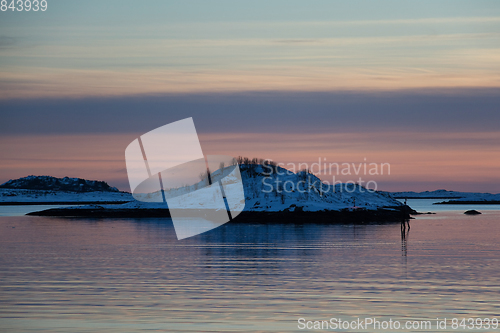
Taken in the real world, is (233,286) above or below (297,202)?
below

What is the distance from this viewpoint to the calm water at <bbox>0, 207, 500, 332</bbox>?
18969mm

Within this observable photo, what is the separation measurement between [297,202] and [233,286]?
73.7 metres

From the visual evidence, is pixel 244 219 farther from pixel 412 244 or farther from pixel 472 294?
pixel 472 294

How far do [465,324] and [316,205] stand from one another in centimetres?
7964

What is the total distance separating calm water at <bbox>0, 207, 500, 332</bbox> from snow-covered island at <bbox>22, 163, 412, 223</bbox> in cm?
4929

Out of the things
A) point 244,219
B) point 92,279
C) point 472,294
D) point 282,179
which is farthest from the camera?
point 282,179

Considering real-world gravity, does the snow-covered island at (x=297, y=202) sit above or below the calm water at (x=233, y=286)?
above

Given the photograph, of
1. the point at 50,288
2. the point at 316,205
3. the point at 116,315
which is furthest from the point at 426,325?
the point at 316,205

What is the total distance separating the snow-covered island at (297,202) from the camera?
305ft

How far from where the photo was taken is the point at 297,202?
9819cm

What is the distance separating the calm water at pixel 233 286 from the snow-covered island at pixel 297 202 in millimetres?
49292

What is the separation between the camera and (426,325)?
18094 mm

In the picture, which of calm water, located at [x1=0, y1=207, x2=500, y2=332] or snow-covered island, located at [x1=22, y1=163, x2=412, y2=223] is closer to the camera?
calm water, located at [x1=0, y1=207, x2=500, y2=332]

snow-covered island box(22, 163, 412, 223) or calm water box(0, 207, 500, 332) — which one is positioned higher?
snow-covered island box(22, 163, 412, 223)
